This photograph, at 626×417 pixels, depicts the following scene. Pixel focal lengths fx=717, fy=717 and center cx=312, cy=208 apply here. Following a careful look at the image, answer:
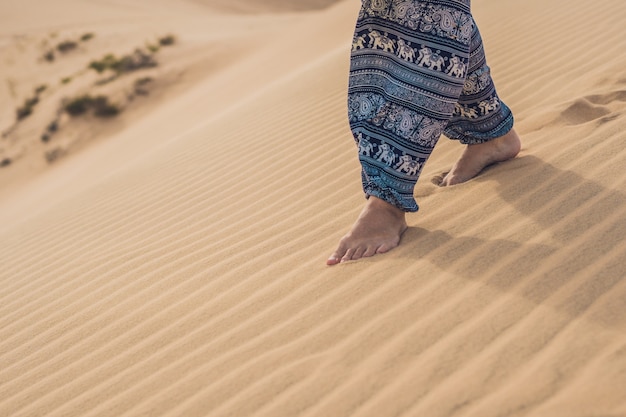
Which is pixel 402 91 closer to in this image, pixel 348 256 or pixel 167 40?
pixel 348 256

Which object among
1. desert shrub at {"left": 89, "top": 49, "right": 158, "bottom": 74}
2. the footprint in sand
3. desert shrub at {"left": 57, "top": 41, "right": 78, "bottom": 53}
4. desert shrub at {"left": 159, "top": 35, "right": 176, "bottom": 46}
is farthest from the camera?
desert shrub at {"left": 57, "top": 41, "right": 78, "bottom": 53}

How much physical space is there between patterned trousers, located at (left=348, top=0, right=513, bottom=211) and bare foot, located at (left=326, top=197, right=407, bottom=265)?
7 centimetres

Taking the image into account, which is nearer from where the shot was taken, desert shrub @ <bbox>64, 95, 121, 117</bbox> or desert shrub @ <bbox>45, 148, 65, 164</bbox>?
desert shrub @ <bbox>45, 148, 65, 164</bbox>

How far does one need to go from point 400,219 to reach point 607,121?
1.35m

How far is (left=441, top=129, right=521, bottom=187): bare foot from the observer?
335 centimetres

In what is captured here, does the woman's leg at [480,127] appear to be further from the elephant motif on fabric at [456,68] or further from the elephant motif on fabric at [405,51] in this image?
the elephant motif on fabric at [405,51]

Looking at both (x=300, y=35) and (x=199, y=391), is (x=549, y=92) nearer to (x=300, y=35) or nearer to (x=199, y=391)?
(x=199, y=391)

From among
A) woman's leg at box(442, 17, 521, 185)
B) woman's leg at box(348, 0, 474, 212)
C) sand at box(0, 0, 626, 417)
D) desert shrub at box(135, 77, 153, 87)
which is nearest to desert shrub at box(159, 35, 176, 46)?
desert shrub at box(135, 77, 153, 87)

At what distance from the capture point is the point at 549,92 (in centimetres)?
447

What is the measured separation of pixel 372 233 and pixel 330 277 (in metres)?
0.26

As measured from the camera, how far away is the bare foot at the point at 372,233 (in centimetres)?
281

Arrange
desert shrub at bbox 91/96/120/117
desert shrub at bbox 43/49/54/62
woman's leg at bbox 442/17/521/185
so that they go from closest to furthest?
woman's leg at bbox 442/17/521/185, desert shrub at bbox 91/96/120/117, desert shrub at bbox 43/49/54/62

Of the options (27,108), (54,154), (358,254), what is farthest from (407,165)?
(27,108)

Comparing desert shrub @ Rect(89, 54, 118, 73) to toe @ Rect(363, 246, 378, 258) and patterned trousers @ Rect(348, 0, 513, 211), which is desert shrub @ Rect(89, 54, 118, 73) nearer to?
patterned trousers @ Rect(348, 0, 513, 211)
